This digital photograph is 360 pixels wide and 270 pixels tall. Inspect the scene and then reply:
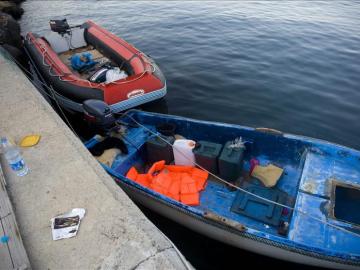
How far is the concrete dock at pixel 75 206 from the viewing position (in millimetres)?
3371

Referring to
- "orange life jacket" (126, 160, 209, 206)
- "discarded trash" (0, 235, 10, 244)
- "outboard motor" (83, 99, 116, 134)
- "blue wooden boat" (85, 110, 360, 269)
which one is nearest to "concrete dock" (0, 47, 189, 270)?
"discarded trash" (0, 235, 10, 244)

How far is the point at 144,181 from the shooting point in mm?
6145

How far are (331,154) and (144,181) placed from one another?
3767 millimetres

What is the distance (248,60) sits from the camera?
12.5 meters

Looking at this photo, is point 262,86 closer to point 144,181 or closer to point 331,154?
point 331,154

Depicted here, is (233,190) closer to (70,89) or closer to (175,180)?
(175,180)

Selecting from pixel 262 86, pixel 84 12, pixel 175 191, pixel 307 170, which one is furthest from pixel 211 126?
pixel 84 12

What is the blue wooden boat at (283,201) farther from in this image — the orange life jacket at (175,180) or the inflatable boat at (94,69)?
the inflatable boat at (94,69)

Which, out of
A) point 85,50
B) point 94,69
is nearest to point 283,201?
point 94,69

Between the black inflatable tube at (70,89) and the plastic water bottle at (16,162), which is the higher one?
the plastic water bottle at (16,162)

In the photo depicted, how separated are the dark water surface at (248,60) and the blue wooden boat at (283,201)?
2.52 feet

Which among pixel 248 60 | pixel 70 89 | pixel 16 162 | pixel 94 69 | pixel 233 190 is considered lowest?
pixel 233 190

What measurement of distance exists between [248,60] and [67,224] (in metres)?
10.6

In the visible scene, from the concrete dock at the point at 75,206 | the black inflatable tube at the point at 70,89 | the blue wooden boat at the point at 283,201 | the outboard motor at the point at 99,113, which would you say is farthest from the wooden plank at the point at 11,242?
the black inflatable tube at the point at 70,89
